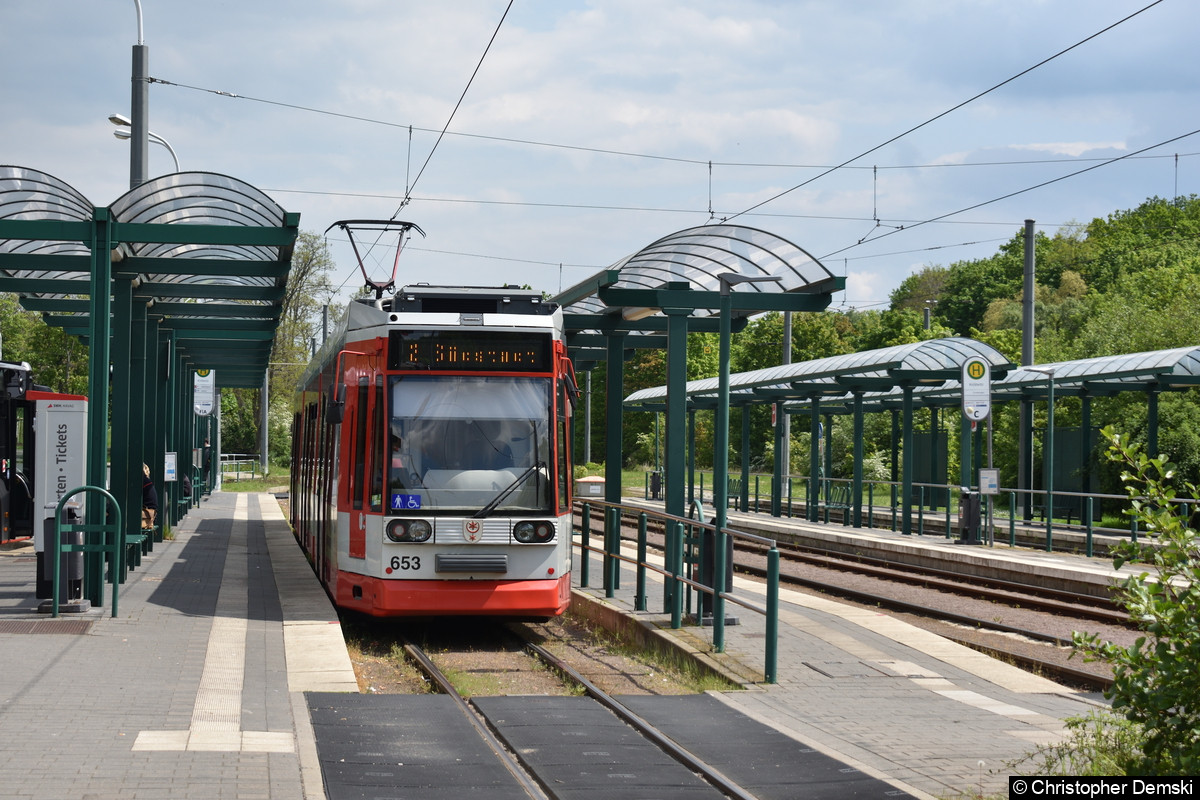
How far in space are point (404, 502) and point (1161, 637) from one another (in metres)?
6.87

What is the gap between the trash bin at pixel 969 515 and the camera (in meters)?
22.6

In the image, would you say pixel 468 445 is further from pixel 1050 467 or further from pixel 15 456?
pixel 1050 467

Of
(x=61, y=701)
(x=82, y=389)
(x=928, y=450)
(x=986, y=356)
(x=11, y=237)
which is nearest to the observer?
(x=61, y=701)

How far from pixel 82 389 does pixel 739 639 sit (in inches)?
2431

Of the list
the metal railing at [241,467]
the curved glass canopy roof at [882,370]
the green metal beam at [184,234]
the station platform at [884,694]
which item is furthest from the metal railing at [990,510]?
the metal railing at [241,467]

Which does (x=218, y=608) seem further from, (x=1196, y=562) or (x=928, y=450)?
(x=928, y=450)

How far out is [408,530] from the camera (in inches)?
441

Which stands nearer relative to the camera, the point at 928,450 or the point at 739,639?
the point at 739,639

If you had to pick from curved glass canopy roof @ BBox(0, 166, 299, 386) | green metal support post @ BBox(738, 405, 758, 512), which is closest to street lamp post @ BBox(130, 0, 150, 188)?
curved glass canopy roof @ BBox(0, 166, 299, 386)

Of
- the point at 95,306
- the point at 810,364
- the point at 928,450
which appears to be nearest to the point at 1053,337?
the point at 928,450

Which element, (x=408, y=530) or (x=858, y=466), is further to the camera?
(x=858, y=466)

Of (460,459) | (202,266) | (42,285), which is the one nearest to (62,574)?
(460,459)

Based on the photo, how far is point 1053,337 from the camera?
46719 mm

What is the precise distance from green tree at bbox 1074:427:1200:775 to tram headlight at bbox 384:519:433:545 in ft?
20.8
